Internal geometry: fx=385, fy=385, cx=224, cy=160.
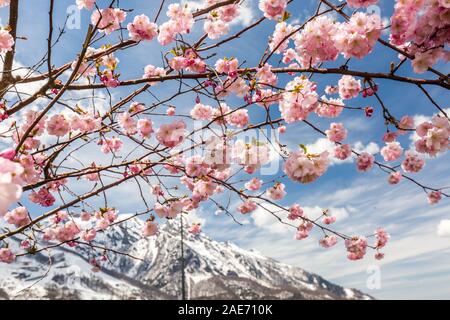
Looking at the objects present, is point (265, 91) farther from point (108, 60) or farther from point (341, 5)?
point (108, 60)

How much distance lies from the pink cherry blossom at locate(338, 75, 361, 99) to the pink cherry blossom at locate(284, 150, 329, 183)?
1970 millimetres

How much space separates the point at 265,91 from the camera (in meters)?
4.15

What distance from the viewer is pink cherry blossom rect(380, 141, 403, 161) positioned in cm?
457

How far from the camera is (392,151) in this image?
185 inches

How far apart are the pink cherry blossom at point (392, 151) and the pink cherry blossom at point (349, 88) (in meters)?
0.81

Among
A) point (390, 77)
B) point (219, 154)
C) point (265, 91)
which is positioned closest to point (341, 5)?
point (390, 77)

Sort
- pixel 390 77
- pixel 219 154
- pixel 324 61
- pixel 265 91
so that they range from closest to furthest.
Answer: pixel 390 77 → pixel 324 61 → pixel 219 154 → pixel 265 91

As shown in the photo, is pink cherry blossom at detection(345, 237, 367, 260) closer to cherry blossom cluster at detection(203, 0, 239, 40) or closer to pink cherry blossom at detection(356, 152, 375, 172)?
pink cherry blossom at detection(356, 152, 375, 172)

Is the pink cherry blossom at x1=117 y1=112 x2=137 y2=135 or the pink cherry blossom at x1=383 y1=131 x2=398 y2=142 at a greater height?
the pink cherry blossom at x1=117 y1=112 x2=137 y2=135

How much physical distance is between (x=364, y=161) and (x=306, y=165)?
2308 millimetres

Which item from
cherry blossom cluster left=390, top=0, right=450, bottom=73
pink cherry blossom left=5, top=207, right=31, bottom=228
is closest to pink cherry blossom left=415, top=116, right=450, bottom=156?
cherry blossom cluster left=390, top=0, right=450, bottom=73

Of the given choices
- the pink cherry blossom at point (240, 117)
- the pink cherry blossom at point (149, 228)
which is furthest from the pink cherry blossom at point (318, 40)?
the pink cherry blossom at point (149, 228)

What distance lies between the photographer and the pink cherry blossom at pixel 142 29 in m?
3.56
